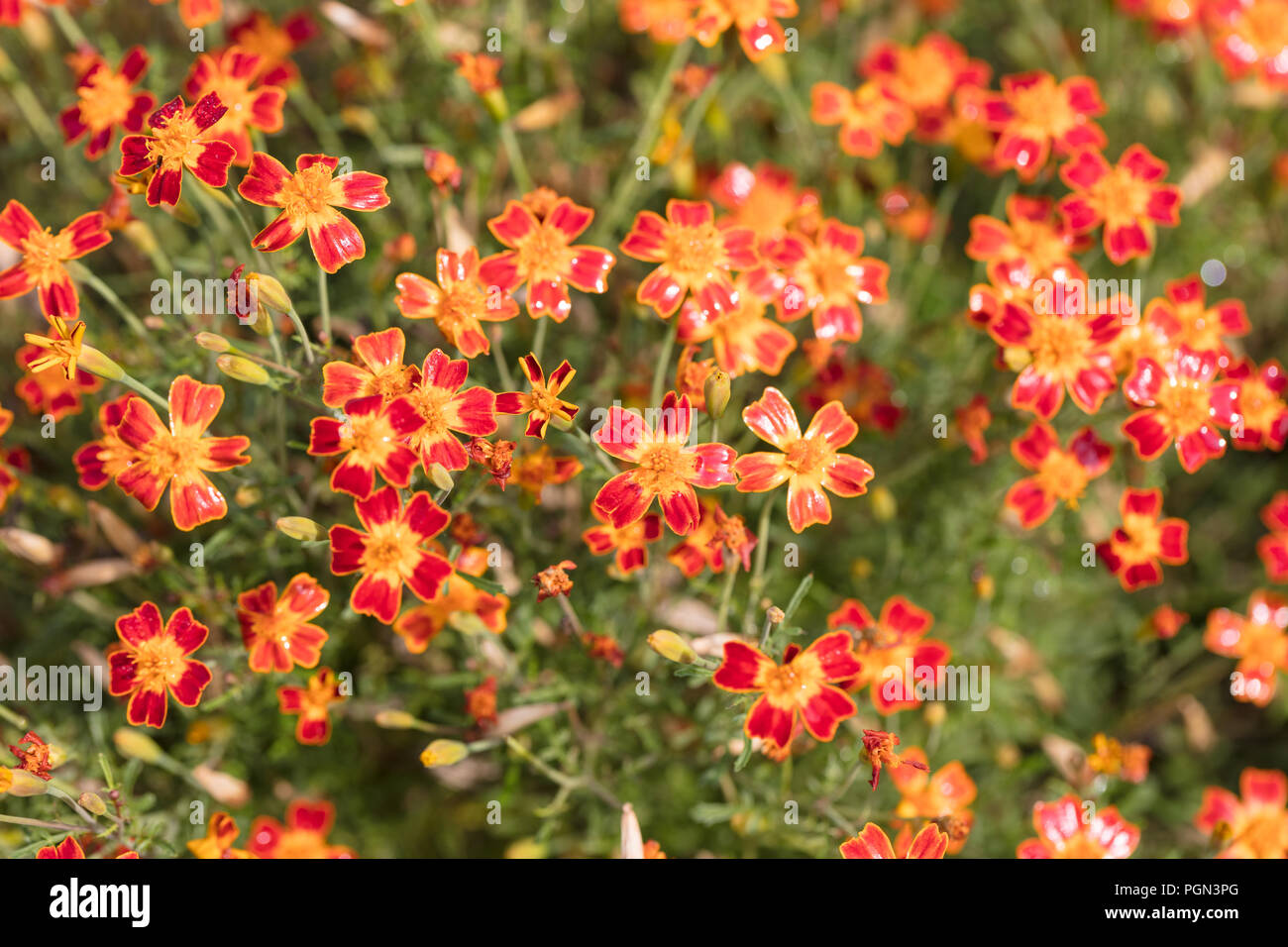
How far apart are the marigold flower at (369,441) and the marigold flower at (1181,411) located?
195cm

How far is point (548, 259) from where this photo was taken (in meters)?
2.56

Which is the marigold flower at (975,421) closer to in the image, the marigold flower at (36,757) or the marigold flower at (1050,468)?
the marigold flower at (1050,468)

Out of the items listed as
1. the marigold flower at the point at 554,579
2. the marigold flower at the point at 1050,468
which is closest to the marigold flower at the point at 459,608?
the marigold flower at the point at 554,579

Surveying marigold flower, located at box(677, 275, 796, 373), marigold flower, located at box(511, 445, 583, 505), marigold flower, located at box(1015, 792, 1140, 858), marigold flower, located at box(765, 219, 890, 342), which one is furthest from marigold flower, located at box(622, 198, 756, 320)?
marigold flower, located at box(1015, 792, 1140, 858)

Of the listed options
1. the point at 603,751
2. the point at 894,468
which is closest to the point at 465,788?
the point at 603,751

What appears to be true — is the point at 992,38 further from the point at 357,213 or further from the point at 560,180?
the point at 357,213

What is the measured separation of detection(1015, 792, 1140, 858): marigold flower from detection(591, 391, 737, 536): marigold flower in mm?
1474

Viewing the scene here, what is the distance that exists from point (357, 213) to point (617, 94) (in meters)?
1.74

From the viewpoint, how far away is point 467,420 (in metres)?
2.25

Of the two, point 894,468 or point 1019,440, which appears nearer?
point 1019,440
